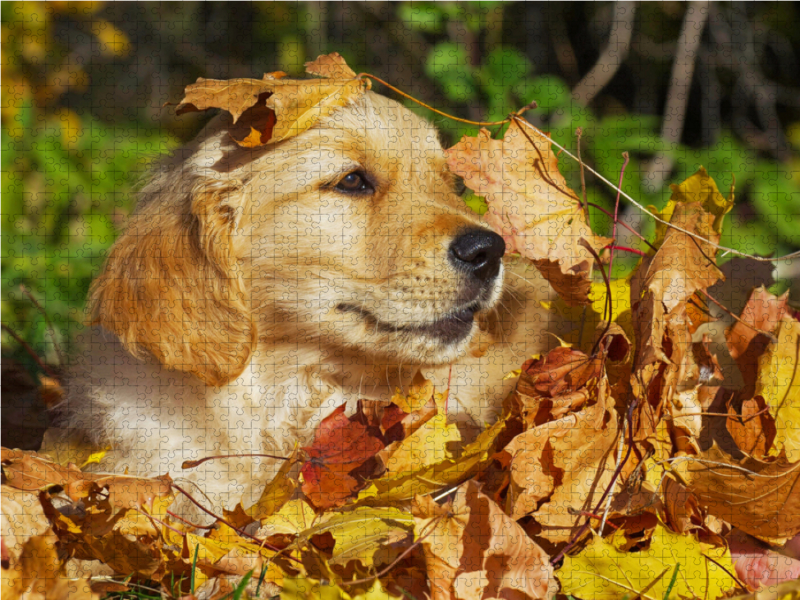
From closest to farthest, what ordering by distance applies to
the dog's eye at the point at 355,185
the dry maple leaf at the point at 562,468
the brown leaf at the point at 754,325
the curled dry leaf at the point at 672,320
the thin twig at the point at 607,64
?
the dry maple leaf at the point at 562,468 → the curled dry leaf at the point at 672,320 → the brown leaf at the point at 754,325 → the dog's eye at the point at 355,185 → the thin twig at the point at 607,64

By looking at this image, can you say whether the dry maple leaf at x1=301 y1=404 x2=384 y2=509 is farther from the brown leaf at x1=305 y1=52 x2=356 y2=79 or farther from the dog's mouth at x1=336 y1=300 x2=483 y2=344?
the brown leaf at x1=305 y1=52 x2=356 y2=79

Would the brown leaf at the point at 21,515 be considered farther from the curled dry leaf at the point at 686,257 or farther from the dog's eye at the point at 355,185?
the curled dry leaf at the point at 686,257

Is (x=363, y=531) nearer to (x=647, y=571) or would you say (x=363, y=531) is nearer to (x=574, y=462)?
(x=574, y=462)

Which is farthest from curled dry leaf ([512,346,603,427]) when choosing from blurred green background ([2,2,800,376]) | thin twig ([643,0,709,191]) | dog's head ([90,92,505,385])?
thin twig ([643,0,709,191])

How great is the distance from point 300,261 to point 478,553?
36.5 inches

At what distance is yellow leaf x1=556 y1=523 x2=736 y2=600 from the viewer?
1.52 m

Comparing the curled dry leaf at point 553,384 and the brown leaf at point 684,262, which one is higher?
the brown leaf at point 684,262

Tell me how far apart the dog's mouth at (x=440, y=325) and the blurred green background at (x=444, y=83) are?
2115 millimetres

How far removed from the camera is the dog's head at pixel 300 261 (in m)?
1.99

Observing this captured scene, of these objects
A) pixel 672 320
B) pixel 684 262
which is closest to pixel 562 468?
pixel 672 320

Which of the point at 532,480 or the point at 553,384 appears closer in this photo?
the point at 532,480

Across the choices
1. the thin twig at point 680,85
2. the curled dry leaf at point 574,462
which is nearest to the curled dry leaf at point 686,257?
the curled dry leaf at point 574,462

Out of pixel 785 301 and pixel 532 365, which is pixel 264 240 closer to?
pixel 532 365

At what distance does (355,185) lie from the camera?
2.18 m
